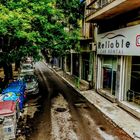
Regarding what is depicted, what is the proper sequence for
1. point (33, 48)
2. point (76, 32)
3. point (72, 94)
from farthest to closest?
point (76, 32)
point (72, 94)
point (33, 48)

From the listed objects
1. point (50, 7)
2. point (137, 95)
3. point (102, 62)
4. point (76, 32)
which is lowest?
point (137, 95)

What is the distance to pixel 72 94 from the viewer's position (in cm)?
1820

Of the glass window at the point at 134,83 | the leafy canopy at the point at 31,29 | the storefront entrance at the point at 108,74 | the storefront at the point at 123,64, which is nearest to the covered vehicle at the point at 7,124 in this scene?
the leafy canopy at the point at 31,29

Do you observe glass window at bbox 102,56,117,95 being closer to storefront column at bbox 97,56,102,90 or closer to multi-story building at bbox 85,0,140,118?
multi-story building at bbox 85,0,140,118

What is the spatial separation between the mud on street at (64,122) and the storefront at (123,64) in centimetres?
236

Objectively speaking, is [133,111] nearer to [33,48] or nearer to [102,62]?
[102,62]

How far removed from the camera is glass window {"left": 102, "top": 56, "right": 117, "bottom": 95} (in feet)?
53.1

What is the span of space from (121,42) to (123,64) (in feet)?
4.90

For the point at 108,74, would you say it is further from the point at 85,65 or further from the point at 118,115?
the point at 85,65

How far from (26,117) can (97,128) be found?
4126mm

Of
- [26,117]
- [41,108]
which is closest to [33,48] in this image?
[41,108]

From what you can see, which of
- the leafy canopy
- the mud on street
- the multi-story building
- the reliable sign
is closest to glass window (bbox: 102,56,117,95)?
the multi-story building

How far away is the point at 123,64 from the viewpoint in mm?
14320

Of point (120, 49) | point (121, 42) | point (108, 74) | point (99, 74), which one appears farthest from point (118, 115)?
point (99, 74)
